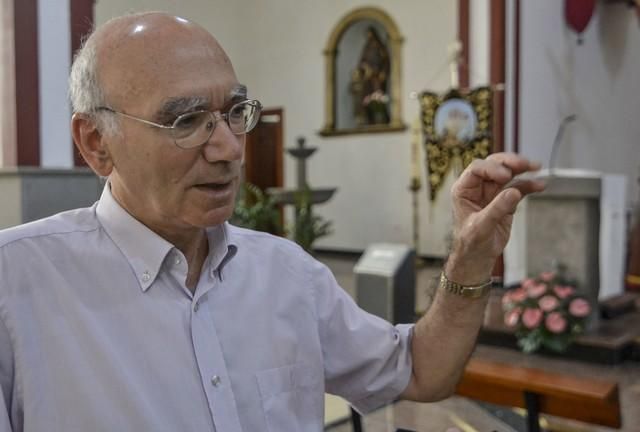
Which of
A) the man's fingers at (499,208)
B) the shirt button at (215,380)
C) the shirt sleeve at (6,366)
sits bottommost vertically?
the shirt button at (215,380)

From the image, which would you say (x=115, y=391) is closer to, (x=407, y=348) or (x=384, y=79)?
(x=407, y=348)

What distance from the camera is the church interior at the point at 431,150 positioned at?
3.97m

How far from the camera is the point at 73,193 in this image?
4.25m

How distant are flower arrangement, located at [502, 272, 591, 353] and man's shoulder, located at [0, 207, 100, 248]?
12.5 ft

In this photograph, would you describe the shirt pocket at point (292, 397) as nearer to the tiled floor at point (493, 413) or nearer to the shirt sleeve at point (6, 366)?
the shirt sleeve at point (6, 366)

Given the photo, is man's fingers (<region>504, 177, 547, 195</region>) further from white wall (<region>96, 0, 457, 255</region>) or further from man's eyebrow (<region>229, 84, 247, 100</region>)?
white wall (<region>96, 0, 457, 255</region>)

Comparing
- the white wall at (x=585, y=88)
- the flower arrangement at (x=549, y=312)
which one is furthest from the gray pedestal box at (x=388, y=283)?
the white wall at (x=585, y=88)

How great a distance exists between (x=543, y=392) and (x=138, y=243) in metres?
1.76

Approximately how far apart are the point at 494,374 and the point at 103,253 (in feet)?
6.06

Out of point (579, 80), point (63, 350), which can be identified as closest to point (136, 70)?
point (63, 350)

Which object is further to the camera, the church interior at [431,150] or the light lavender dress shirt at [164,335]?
the church interior at [431,150]

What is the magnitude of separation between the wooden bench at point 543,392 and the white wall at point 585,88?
4.99 metres

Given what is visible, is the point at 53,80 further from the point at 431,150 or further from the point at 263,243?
the point at 431,150

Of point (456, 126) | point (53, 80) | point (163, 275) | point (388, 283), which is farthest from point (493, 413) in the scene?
point (456, 126)
